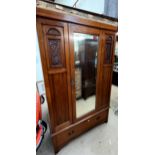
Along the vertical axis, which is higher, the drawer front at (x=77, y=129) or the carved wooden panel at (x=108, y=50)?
the carved wooden panel at (x=108, y=50)

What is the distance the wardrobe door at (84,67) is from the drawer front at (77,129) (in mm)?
123

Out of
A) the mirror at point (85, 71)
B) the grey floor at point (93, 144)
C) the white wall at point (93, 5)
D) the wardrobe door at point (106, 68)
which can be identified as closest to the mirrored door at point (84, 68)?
the mirror at point (85, 71)

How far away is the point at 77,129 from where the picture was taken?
1.54m

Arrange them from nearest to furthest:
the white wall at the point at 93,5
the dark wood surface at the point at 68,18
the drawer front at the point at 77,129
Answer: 1. the dark wood surface at the point at 68,18
2. the drawer front at the point at 77,129
3. the white wall at the point at 93,5

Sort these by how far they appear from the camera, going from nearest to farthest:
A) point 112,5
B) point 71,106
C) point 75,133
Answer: point 71,106, point 75,133, point 112,5

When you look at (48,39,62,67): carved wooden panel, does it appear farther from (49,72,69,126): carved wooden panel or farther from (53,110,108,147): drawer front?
(53,110,108,147): drawer front

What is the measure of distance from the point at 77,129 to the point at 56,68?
1.00m

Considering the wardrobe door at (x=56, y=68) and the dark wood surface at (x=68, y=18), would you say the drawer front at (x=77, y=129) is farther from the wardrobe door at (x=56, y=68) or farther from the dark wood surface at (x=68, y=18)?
the dark wood surface at (x=68, y=18)

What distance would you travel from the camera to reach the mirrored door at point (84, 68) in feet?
3.99

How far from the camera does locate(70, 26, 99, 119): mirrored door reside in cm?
122
